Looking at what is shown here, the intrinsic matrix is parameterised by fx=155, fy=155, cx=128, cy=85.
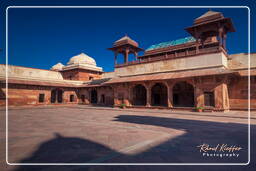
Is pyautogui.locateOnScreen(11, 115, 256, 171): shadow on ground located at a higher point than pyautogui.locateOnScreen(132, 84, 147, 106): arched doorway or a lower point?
lower

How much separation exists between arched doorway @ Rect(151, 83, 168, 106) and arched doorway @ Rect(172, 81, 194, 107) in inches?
61.8

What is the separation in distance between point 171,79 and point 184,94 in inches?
234

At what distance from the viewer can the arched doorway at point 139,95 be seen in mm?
21772

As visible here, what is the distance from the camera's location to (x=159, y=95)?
78.0 feet

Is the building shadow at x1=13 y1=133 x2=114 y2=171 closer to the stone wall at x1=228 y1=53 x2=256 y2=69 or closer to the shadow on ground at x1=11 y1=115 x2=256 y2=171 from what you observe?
the shadow on ground at x1=11 y1=115 x2=256 y2=171

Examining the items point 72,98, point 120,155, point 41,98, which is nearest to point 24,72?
point 41,98

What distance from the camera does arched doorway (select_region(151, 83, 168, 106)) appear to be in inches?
898

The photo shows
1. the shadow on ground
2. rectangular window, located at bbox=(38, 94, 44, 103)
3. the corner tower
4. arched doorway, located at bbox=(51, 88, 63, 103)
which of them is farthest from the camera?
arched doorway, located at bbox=(51, 88, 63, 103)

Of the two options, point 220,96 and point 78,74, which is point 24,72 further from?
point 220,96

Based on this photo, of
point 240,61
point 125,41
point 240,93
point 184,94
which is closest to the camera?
point 240,93

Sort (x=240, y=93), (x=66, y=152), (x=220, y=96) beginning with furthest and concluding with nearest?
(x=240, y=93), (x=220, y=96), (x=66, y=152)

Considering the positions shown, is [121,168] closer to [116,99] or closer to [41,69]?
[116,99]

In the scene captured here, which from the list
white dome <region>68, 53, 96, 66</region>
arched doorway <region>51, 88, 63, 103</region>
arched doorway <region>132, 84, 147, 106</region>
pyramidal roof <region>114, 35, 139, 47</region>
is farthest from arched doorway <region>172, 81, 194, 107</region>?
white dome <region>68, 53, 96, 66</region>

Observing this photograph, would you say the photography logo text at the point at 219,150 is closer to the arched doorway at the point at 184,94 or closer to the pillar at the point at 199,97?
the pillar at the point at 199,97
